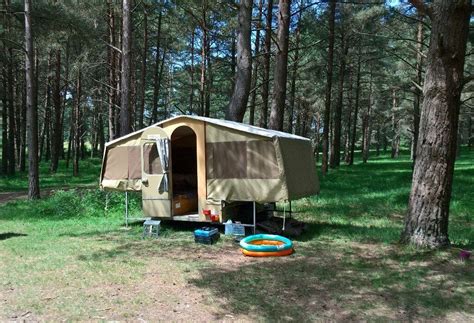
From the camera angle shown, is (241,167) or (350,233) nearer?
(241,167)

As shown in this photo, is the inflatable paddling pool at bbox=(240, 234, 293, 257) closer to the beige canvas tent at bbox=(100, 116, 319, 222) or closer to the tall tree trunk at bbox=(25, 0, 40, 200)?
the beige canvas tent at bbox=(100, 116, 319, 222)

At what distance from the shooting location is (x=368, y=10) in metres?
17.4

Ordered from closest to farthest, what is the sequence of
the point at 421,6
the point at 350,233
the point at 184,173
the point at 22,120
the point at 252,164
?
the point at 421,6, the point at 252,164, the point at 350,233, the point at 184,173, the point at 22,120

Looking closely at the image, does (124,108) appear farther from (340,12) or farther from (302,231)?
(340,12)

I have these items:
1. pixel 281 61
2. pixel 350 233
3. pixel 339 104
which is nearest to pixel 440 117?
pixel 350 233

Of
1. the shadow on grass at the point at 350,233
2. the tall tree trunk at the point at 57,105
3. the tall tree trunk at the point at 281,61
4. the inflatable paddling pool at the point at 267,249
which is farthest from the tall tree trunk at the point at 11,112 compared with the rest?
the inflatable paddling pool at the point at 267,249

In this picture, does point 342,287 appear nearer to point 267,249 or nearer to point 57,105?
point 267,249

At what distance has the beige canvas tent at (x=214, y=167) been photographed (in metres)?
7.80

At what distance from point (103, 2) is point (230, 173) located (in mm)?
12303

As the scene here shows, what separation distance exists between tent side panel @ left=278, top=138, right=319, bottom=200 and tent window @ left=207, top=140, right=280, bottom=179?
26 centimetres

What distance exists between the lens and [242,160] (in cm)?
805

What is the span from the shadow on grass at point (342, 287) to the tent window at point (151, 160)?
10.6ft

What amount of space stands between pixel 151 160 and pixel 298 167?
3033 mm

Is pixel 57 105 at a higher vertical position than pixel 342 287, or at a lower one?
higher
